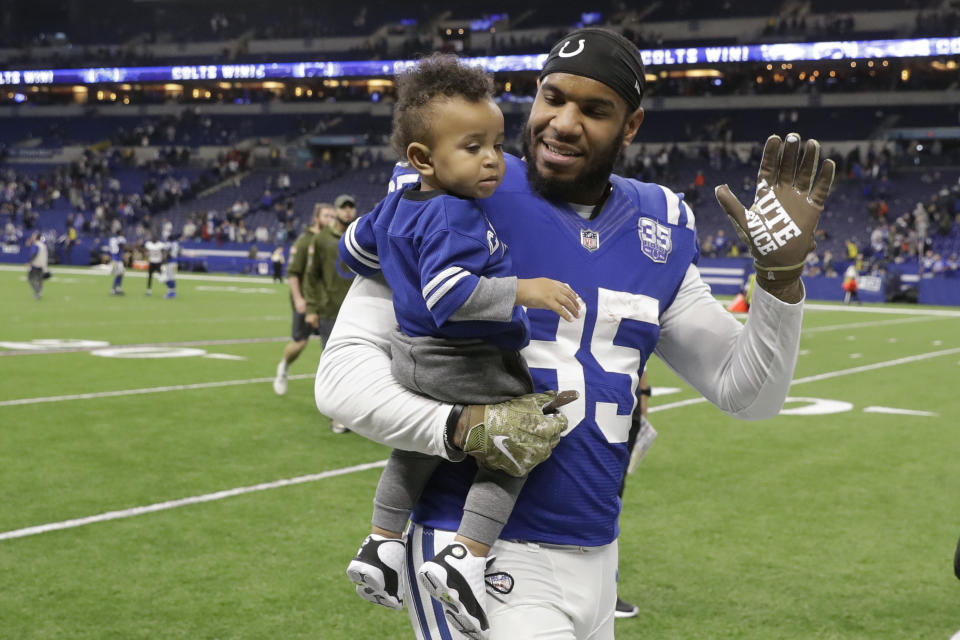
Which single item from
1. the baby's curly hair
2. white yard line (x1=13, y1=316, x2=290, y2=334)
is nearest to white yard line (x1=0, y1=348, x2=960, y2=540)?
the baby's curly hair

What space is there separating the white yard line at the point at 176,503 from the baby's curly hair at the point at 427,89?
186 inches

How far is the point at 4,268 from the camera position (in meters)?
42.3

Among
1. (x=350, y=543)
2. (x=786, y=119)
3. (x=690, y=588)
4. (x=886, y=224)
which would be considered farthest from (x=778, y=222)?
(x=786, y=119)

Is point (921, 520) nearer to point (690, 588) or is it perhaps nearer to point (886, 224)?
point (690, 588)

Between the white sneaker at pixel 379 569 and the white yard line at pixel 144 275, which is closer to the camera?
the white sneaker at pixel 379 569

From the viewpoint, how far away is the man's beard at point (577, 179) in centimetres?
243

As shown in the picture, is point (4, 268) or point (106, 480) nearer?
point (106, 480)

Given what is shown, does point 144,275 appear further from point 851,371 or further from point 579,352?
point 579,352

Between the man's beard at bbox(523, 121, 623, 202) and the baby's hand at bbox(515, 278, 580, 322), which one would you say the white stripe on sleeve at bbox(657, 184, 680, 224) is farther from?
the baby's hand at bbox(515, 278, 580, 322)

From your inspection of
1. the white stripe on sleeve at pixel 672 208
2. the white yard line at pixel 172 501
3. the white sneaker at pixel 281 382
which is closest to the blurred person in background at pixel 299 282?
the white sneaker at pixel 281 382

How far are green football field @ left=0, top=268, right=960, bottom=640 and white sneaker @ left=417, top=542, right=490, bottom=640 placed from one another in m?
2.76

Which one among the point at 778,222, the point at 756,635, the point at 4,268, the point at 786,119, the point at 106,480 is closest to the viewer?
the point at 778,222

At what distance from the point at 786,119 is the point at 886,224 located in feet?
38.6

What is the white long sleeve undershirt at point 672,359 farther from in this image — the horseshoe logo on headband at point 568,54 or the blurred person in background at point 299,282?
the blurred person in background at point 299,282
